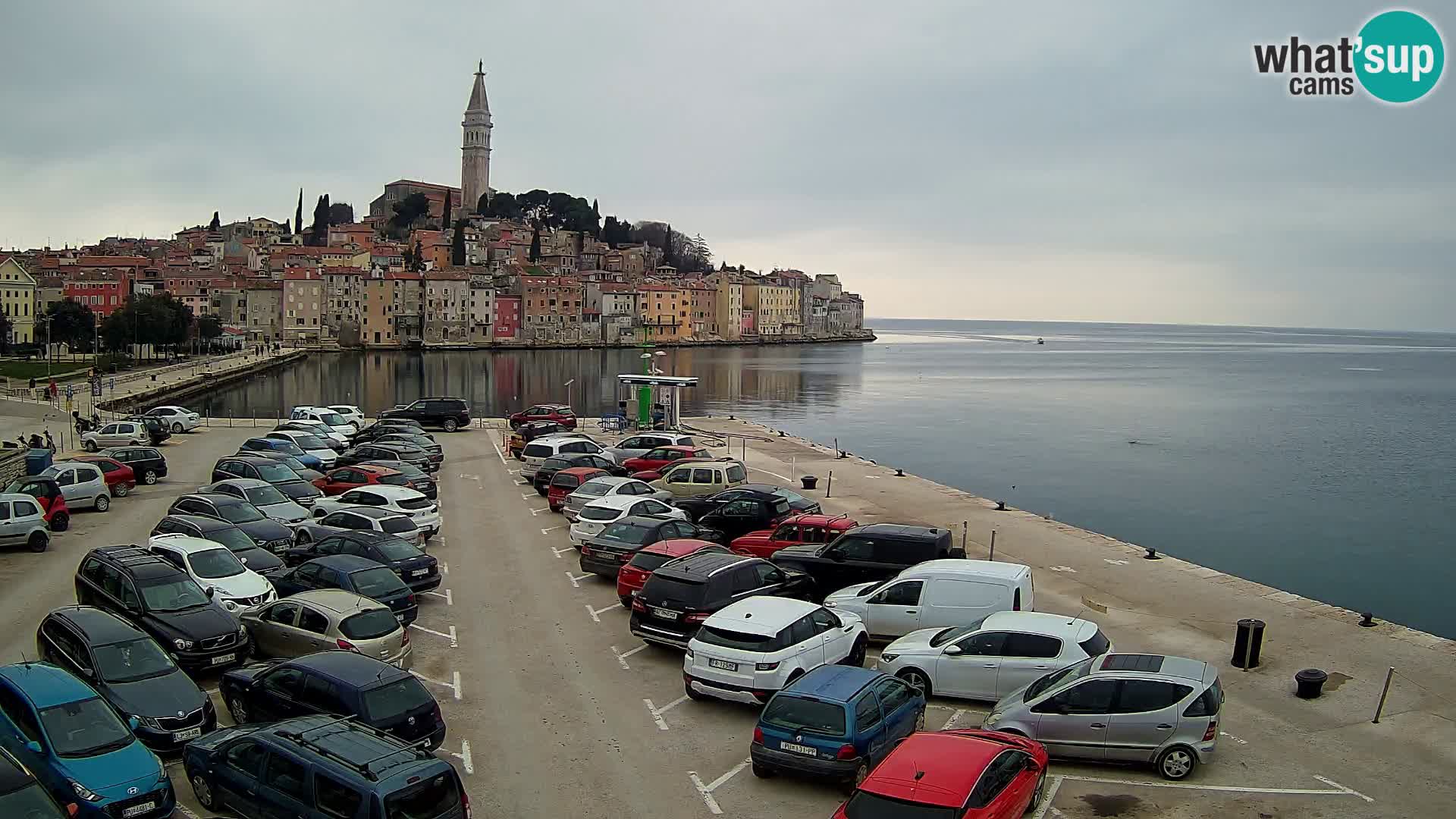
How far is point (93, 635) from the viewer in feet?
34.4

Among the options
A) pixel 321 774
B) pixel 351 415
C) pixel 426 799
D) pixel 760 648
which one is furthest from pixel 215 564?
pixel 351 415

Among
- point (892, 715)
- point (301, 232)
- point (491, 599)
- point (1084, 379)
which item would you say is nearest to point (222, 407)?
point (491, 599)

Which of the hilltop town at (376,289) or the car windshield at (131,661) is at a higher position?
the hilltop town at (376,289)

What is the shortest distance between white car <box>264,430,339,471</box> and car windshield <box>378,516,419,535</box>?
1076 centimetres

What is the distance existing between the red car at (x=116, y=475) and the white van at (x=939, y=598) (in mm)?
18566

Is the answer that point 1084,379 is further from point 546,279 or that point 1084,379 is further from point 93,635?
point 93,635

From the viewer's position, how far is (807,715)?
31.3ft

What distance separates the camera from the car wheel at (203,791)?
8.54 m

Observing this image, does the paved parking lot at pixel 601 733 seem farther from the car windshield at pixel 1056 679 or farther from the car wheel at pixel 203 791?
the car windshield at pixel 1056 679

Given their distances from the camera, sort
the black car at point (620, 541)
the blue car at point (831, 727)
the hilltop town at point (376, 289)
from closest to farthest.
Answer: the blue car at point (831, 727) < the black car at point (620, 541) < the hilltop town at point (376, 289)

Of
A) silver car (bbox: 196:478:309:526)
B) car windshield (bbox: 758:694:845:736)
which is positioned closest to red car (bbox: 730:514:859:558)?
car windshield (bbox: 758:694:845:736)

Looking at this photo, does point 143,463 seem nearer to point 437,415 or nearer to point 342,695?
point 437,415

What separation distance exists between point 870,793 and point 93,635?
7821 mm

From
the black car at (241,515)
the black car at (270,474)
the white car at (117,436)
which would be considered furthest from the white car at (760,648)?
the white car at (117,436)
